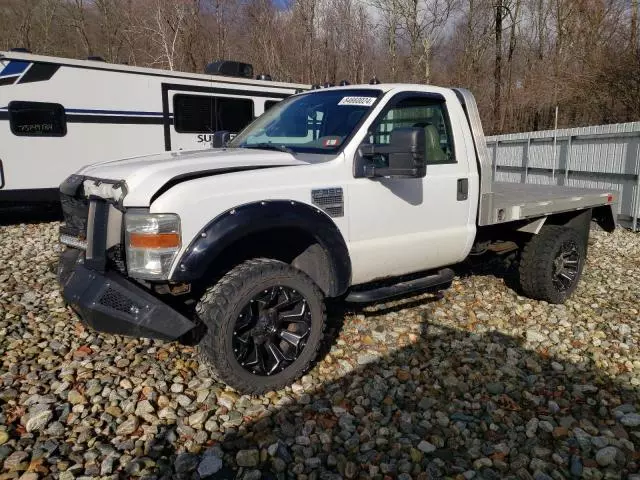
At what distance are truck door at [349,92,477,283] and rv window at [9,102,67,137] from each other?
6.42 meters

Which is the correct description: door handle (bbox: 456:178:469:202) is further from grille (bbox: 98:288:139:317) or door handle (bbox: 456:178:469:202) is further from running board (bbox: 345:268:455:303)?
grille (bbox: 98:288:139:317)

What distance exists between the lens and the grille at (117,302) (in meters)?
2.88

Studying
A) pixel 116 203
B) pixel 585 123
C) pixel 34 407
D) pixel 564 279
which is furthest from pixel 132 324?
pixel 585 123

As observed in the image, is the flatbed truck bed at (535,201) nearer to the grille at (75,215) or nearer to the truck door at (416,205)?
the truck door at (416,205)

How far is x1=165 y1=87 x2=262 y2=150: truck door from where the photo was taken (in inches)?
370

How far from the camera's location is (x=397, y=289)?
3994 millimetres


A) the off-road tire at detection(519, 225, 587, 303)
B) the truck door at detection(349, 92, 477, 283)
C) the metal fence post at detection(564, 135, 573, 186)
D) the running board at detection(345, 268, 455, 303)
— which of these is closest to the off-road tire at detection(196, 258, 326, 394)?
the running board at detection(345, 268, 455, 303)

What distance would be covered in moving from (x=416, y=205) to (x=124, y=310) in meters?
2.24

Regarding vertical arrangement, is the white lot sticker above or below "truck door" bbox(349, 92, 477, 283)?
above

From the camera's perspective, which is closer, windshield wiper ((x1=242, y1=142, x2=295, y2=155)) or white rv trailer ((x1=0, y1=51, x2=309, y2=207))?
windshield wiper ((x1=242, y1=142, x2=295, y2=155))

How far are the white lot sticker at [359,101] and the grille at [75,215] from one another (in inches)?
79.5

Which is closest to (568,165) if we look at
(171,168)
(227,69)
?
(227,69)

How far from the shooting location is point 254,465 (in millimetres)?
2727

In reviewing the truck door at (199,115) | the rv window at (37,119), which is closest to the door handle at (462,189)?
the truck door at (199,115)
